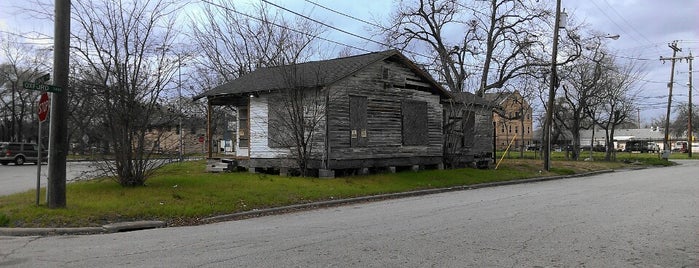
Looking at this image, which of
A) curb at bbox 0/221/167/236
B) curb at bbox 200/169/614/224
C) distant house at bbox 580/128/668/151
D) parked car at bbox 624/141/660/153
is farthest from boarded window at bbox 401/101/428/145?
distant house at bbox 580/128/668/151

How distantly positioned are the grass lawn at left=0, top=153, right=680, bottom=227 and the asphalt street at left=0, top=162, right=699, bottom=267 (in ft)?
3.65

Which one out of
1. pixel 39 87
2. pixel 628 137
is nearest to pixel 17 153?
pixel 39 87

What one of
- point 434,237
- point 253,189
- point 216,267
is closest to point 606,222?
point 434,237

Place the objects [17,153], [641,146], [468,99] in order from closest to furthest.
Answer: [468,99] < [17,153] < [641,146]

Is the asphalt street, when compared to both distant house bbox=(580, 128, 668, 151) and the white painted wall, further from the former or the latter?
distant house bbox=(580, 128, 668, 151)

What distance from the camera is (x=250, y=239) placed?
853 cm

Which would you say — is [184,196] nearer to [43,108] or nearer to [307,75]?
[43,108]

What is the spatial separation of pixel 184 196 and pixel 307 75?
8.44 m

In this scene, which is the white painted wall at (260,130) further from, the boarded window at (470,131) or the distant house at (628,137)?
the distant house at (628,137)

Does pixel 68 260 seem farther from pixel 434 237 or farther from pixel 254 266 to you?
pixel 434 237

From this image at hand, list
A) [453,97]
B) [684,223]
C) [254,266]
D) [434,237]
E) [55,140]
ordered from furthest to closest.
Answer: [453,97], [55,140], [684,223], [434,237], [254,266]

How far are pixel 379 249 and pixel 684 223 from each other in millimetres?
6322

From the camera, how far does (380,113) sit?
21047mm

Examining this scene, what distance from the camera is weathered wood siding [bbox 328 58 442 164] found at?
19.3 meters
